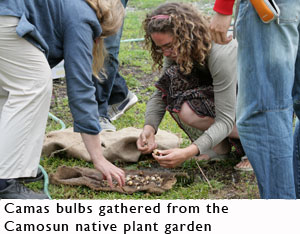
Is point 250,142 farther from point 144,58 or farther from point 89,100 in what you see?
point 144,58

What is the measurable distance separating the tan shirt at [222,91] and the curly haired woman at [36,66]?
0.71 metres

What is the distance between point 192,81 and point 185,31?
36 cm

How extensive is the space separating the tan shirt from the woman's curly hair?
0.08 metres

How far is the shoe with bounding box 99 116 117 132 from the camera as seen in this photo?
11.9 ft

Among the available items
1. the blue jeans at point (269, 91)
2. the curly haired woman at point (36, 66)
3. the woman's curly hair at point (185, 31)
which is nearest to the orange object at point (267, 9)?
the blue jeans at point (269, 91)

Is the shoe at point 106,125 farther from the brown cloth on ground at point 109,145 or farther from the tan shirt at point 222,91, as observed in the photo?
the tan shirt at point 222,91

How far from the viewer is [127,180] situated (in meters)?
2.92

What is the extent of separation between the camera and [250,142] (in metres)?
2.10

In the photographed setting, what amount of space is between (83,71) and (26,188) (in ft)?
2.57

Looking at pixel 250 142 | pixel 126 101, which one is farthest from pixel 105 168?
pixel 126 101

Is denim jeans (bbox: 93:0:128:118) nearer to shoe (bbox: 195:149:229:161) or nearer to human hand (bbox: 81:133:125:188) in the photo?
shoe (bbox: 195:149:229:161)

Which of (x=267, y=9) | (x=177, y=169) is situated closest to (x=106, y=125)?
(x=177, y=169)

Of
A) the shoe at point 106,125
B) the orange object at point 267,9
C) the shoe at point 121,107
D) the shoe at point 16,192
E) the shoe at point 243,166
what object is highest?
the orange object at point 267,9

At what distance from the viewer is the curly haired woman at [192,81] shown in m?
2.86
